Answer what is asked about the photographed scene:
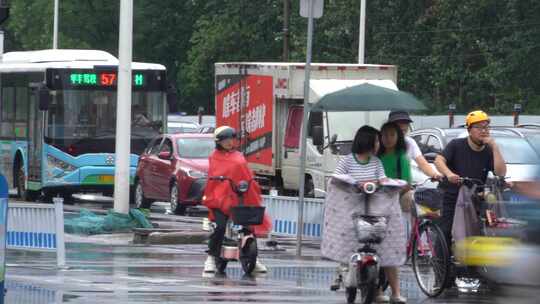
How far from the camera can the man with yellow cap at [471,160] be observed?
47.5ft

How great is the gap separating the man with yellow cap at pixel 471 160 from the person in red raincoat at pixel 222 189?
2.72m

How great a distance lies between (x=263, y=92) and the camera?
30.5 meters

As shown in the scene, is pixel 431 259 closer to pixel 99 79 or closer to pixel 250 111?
pixel 250 111

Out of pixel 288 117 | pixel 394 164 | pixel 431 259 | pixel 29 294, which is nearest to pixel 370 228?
pixel 394 164

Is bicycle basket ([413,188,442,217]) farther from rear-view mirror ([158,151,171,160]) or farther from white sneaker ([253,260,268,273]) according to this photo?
rear-view mirror ([158,151,171,160])

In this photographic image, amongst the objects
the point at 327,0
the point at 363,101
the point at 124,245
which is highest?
the point at 327,0

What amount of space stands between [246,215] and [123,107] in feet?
25.7

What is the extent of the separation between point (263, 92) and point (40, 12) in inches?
2089

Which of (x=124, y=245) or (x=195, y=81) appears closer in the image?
(x=124, y=245)

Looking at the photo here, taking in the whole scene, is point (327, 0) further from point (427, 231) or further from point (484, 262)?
point (484, 262)

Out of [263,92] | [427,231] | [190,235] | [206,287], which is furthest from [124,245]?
[263,92]

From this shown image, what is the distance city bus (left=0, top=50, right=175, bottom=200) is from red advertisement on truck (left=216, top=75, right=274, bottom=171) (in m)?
1.18

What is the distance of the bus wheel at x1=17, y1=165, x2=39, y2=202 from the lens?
32.6m

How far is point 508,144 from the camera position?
23562mm
